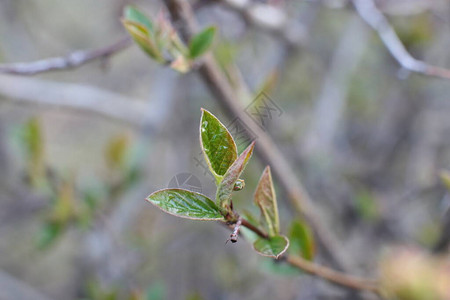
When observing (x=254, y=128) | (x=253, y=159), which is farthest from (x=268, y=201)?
(x=253, y=159)

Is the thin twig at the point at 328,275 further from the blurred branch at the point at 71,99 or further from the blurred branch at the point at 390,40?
the blurred branch at the point at 71,99

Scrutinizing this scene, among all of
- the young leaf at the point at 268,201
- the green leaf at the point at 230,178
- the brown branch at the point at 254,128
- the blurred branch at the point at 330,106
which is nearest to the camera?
the green leaf at the point at 230,178

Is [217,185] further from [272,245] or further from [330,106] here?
[330,106]

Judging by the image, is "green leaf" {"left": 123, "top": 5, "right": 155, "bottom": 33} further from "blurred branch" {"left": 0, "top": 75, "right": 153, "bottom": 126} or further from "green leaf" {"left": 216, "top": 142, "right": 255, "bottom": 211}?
"blurred branch" {"left": 0, "top": 75, "right": 153, "bottom": 126}

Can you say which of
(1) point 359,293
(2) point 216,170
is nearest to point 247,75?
(1) point 359,293

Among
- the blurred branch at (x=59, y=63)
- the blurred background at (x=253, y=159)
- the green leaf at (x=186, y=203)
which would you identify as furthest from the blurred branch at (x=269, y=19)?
the green leaf at (x=186, y=203)

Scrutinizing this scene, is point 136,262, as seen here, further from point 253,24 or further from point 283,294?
point 253,24
